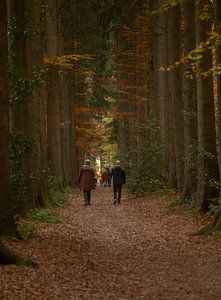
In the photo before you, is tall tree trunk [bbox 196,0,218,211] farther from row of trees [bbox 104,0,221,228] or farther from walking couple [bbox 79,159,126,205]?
walking couple [bbox 79,159,126,205]

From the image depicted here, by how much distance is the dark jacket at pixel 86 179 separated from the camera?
22.1m

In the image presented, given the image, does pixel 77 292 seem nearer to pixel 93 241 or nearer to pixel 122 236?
pixel 93 241

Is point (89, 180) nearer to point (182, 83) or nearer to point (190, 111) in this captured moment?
point (182, 83)

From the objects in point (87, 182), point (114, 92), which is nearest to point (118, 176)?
point (87, 182)

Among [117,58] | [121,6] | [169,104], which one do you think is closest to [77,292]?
[121,6]

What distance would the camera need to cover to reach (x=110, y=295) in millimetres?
8070

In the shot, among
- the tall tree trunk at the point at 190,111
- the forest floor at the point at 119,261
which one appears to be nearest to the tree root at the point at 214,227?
the forest floor at the point at 119,261

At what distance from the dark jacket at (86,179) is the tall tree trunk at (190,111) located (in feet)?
16.2

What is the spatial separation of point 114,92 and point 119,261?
27.1 meters

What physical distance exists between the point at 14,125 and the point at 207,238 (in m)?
5.57

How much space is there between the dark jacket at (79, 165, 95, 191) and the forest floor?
16.3 feet

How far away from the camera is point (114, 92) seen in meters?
37.2

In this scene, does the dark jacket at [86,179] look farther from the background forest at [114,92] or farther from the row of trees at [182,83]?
the row of trees at [182,83]

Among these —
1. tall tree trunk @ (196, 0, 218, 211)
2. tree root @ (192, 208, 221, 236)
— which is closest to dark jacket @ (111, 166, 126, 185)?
tall tree trunk @ (196, 0, 218, 211)
